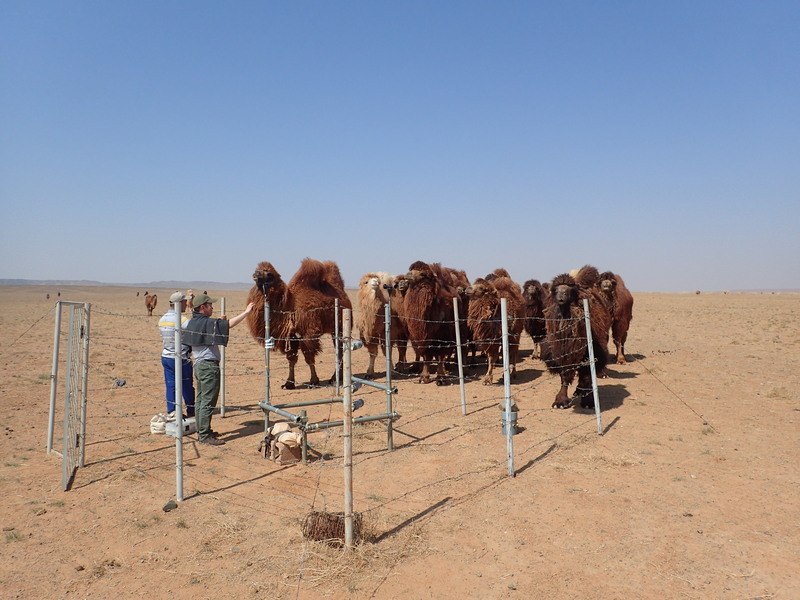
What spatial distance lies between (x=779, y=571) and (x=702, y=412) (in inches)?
199

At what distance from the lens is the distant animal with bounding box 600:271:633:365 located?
12.0m

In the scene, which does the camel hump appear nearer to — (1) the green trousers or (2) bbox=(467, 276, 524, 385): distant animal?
(2) bbox=(467, 276, 524, 385): distant animal

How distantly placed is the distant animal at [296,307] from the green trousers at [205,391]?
7.86ft

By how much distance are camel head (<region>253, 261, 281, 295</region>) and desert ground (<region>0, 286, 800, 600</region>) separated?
2.22 metres

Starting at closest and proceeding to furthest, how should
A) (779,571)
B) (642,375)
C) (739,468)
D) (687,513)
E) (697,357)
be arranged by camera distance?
(779,571) < (687,513) < (739,468) < (642,375) < (697,357)

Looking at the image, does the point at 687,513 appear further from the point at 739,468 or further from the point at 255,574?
the point at 255,574

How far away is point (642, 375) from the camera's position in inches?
460

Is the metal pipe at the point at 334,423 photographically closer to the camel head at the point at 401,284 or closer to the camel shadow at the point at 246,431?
the camel shadow at the point at 246,431

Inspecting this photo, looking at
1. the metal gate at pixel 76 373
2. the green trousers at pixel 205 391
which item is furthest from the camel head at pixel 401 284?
the metal gate at pixel 76 373

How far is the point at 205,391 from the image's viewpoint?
6973 millimetres

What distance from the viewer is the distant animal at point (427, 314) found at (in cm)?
1129

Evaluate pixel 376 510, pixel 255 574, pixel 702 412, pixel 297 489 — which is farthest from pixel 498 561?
pixel 702 412

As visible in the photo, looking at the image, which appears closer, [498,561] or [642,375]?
[498,561]

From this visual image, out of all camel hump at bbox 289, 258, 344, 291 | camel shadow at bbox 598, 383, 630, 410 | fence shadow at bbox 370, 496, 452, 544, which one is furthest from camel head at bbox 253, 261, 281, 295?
camel shadow at bbox 598, 383, 630, 410
